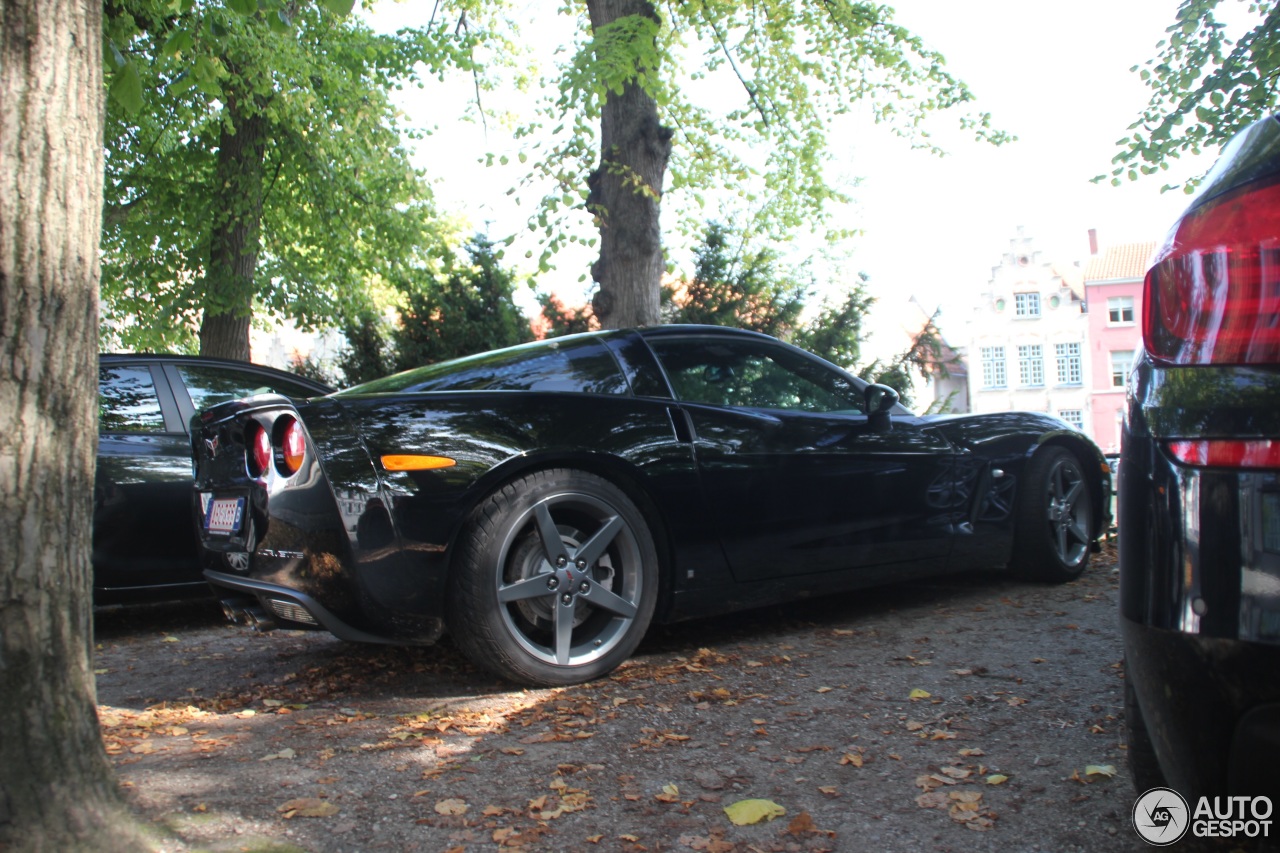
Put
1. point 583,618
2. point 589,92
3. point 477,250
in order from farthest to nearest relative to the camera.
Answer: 1. point 477,250
2. point 589,92
3. point 583,618

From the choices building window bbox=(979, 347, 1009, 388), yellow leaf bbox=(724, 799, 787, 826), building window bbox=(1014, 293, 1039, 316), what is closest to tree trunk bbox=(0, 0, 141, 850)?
yellow leaf bbox=(724, 799, 787, 826)

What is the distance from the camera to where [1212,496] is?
1.75 meters

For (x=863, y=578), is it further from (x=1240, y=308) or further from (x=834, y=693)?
(x=1240, y=308)

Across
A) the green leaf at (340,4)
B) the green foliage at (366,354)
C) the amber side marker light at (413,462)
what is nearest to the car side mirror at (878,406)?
the amber side marker light at (413,462)

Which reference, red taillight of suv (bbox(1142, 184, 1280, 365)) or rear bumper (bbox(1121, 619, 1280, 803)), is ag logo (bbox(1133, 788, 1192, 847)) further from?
red taillight of suv (bbox(1142, 184, 1280, 365))

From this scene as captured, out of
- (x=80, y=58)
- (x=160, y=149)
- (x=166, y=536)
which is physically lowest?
(x=166, y=536)

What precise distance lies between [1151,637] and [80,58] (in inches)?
98.8

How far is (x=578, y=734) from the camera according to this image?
11.0 feet

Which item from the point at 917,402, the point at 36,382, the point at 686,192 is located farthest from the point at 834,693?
the point at 686,192

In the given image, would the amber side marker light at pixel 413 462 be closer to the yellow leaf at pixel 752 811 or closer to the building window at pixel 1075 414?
the yellow leaf at pixel 752 811

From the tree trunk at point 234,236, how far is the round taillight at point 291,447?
1214cm

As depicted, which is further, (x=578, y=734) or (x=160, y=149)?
(x=160, y=149)

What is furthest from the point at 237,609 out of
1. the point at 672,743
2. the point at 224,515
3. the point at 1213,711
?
the point at 1213,711

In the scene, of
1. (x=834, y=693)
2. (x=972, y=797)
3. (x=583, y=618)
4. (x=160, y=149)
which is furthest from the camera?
(x=160, y=149)
